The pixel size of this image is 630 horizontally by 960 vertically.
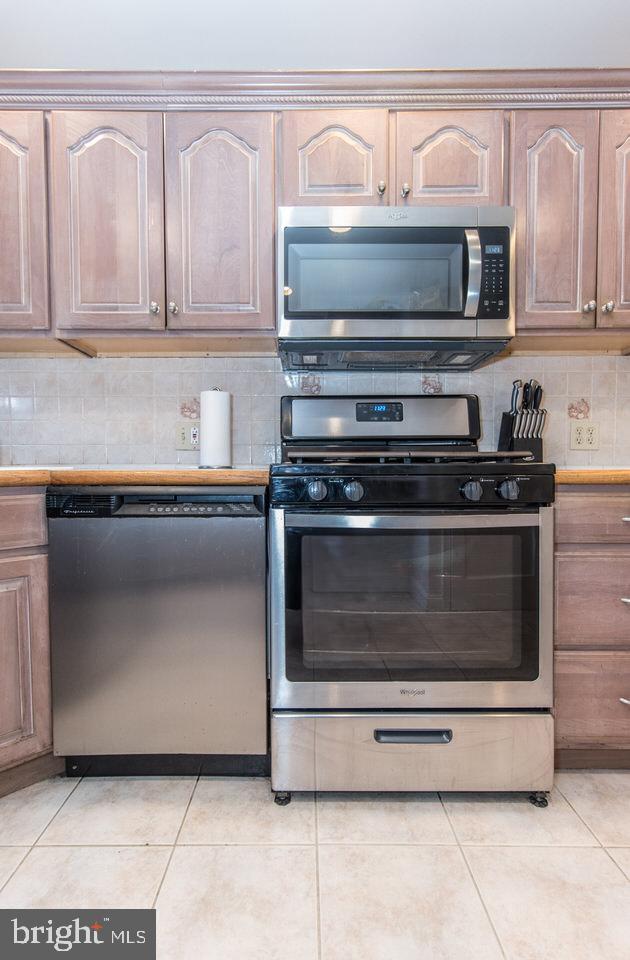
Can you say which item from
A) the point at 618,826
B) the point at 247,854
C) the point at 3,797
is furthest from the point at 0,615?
the point at 618,826

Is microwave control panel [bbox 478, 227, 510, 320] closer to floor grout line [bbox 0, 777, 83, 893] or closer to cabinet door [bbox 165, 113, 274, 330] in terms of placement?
cabinet door [bbox 165, 113, 274, 330]

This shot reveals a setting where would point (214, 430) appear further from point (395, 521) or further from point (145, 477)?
point (395, 521)

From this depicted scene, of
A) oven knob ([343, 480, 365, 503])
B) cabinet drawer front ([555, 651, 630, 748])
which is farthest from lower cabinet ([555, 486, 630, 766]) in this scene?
oven knob ([343, 480, 365, 503])

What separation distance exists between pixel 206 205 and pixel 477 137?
0.91m

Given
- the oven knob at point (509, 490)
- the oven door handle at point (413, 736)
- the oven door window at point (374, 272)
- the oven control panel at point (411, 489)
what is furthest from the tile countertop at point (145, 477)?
the oven door handle at point (413, 736)

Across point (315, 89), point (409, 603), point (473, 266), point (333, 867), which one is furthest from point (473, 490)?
point (315, 89)

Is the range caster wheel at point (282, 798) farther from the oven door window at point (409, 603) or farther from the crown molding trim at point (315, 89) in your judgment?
the crown molding trim at point (315, 89)

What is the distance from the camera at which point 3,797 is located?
154 cm

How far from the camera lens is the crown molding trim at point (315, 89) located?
1728 mm

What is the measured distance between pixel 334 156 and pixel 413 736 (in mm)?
1813

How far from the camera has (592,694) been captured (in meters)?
1.60

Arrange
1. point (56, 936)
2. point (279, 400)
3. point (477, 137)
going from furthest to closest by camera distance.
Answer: point (279, 400)
point (477, 137)
point (56, 936)

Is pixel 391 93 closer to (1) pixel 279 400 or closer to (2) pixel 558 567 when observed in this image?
(1) pixel 279 400

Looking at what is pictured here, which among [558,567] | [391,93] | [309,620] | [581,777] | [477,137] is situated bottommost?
[581,777]
